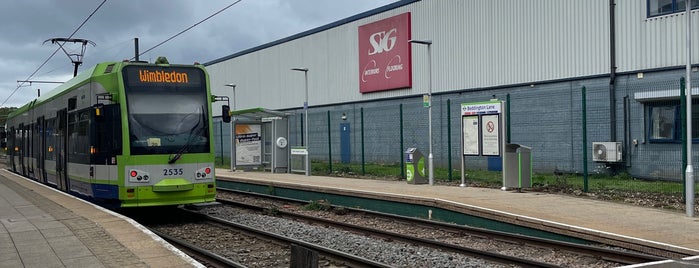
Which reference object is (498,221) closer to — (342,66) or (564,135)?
(564,135)

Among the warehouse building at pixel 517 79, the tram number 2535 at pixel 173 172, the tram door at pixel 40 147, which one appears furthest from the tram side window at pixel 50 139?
the warehouse building at pixel 517 79

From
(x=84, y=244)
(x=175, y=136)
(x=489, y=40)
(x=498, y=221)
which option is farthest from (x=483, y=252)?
(x=489, y=40)

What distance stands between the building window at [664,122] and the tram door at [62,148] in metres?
17.6

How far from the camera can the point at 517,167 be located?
54.5 feet

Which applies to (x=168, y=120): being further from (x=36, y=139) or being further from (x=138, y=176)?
(x=36, y=139)

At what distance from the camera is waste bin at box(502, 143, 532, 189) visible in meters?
16.3

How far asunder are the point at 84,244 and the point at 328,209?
7.88 metres

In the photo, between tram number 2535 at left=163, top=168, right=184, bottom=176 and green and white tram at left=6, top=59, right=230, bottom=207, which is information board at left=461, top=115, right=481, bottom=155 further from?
tram number 2535 at left=163, top=168, right=184, bottom=176

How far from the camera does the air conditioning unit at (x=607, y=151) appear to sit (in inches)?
797

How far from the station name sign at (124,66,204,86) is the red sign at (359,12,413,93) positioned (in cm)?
1899

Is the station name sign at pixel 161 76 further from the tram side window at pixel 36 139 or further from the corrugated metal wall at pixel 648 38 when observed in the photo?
the corrugated metal wall at pixel 648 38

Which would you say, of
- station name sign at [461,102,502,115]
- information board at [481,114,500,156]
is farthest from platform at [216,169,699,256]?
station name sign at [461,102,502,115]

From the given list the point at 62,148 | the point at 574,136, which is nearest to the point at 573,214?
the point at 574,136

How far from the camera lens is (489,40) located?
2703 centimetres
